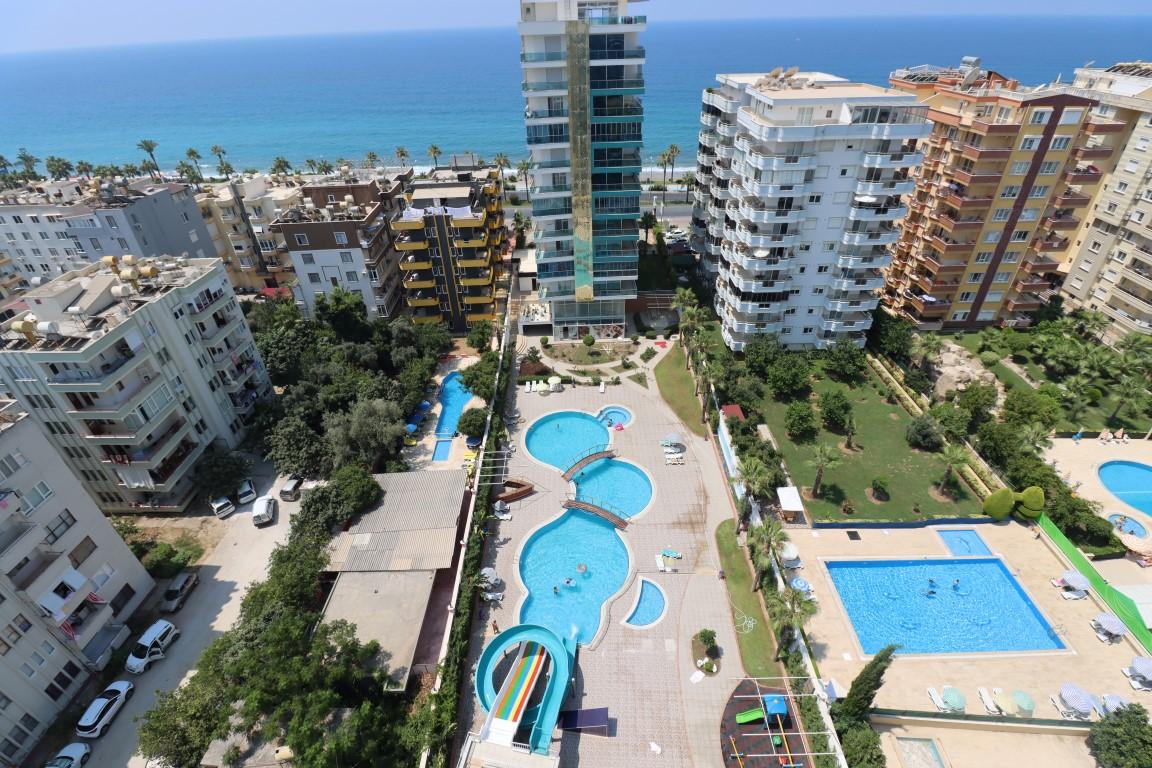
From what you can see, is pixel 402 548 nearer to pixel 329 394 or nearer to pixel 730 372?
pixel 329 394

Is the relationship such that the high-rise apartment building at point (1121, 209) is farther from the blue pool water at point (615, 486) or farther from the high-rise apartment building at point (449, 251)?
the high-rise apartment building at point (449, 251)

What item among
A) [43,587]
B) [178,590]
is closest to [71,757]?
[43,587]

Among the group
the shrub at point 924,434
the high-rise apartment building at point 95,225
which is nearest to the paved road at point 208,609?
the high-rise apartment building at point 95,225

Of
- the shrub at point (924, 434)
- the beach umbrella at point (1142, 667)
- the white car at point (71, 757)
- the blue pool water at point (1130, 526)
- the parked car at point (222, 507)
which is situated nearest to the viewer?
the white car at point (71, 757)

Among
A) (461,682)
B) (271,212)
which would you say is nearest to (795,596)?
(461,682)

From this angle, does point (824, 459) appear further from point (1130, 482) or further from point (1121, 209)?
point (1121, 209)

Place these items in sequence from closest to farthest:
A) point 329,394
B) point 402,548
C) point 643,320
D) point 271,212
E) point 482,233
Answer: point 402,548 → point 329,394 → point 482,233 → point 643,320 → point 271,212

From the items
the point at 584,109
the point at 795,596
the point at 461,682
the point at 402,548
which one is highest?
the point at 584,109
